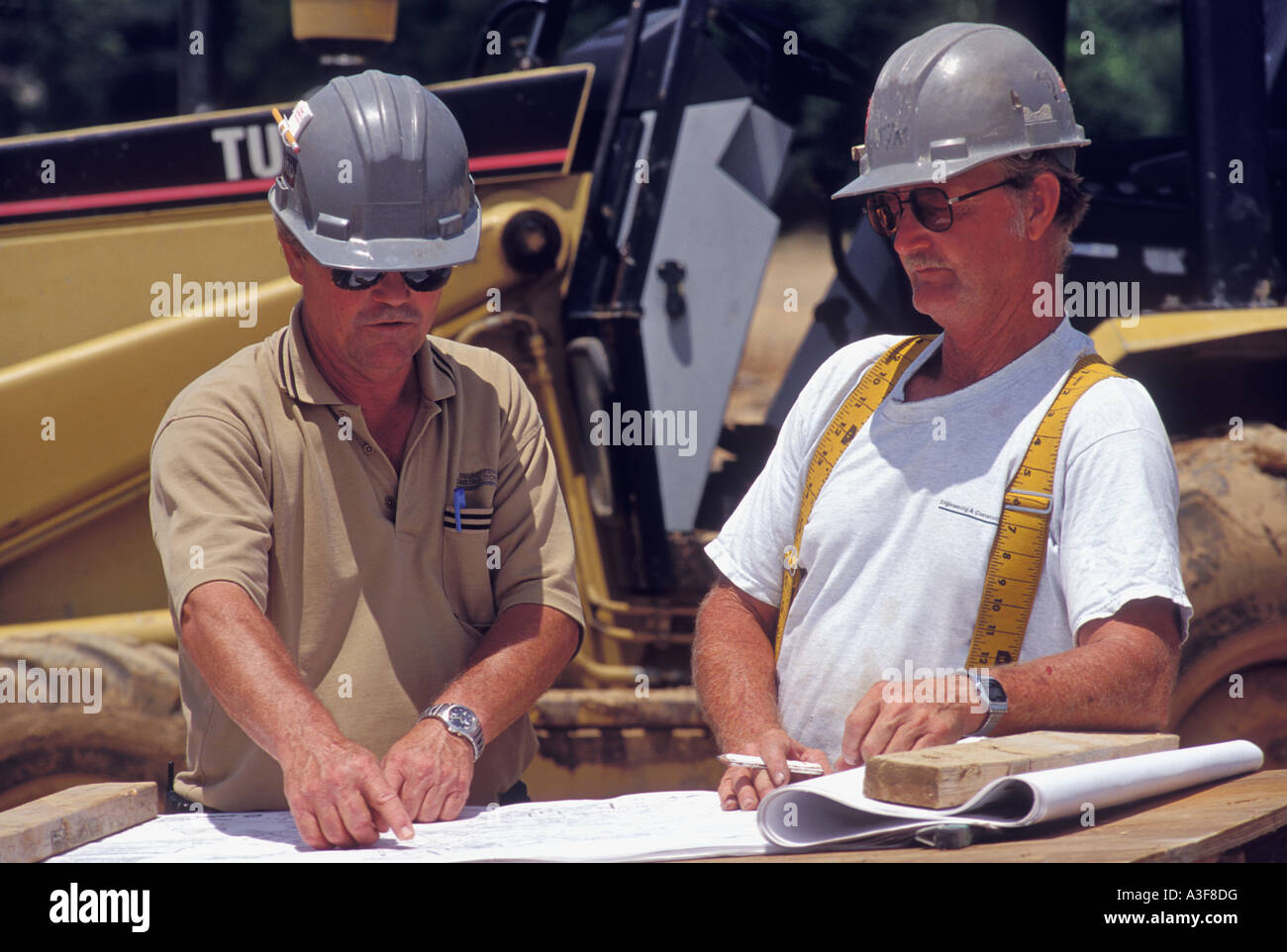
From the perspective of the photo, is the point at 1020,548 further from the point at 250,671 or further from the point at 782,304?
the point at 782,304

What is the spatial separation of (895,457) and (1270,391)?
2202 mm

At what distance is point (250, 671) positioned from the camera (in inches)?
81.5

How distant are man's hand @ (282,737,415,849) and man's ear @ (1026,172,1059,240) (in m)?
1.30

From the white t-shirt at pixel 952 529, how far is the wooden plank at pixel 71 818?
98 cm

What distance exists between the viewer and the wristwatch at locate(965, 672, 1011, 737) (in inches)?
79.2

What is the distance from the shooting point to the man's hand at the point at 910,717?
1.99 metres

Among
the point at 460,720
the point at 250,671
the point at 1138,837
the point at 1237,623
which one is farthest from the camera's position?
the point at 1237,623

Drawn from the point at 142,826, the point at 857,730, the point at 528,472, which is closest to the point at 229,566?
the point at 142,826

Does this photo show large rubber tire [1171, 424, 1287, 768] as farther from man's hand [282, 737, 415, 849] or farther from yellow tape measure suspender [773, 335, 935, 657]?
man's hand [282, 737, 415, 849]

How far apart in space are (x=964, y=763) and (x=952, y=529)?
20.4 inches

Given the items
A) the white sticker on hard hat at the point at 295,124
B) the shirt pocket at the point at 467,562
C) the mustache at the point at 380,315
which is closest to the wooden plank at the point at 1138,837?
the shirt pocket at the point at 467,562

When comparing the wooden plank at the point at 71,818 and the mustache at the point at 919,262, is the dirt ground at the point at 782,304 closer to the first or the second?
the mustache at the point at 919,262

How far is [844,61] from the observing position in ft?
15.5

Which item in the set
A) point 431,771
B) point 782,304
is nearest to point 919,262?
point 431,771
